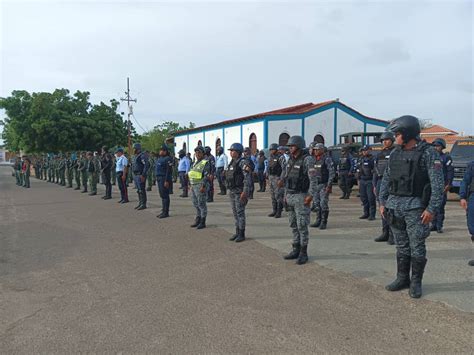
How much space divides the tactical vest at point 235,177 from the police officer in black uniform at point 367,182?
319cm

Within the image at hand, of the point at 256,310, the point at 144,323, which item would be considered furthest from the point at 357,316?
the point at 144,323

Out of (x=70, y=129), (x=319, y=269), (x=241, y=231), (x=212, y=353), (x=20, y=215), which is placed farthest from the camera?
(x=70, y=129)

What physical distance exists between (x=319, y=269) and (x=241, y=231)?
7.01ft

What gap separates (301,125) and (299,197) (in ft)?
72.3

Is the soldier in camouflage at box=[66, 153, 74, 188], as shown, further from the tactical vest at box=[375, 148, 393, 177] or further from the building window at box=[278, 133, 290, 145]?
the tactical vest at box=[375, 148, 393, 177]

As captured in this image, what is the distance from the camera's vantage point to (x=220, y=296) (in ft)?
14.3

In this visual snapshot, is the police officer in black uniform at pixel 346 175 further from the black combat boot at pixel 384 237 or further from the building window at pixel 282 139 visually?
the building window at pixel 282 139

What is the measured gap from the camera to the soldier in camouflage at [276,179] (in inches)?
381

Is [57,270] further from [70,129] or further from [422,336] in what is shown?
[70,129]

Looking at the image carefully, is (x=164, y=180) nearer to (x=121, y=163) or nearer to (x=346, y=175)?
(x=121, y=163)

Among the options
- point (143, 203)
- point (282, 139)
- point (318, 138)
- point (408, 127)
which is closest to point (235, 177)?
point (408, 127)

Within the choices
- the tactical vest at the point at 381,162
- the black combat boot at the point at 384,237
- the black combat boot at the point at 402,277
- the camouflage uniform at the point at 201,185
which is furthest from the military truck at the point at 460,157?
the black combat boot at the point at 402,277

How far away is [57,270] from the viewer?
5.52m

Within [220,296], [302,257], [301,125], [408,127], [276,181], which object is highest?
[301,125]
